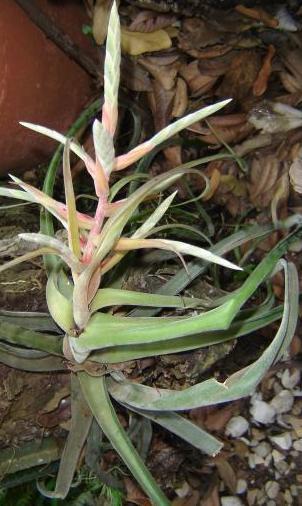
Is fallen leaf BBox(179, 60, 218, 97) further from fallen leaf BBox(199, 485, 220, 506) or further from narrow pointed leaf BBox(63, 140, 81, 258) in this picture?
fallen leaf BBox(199, 485, 220, 506)

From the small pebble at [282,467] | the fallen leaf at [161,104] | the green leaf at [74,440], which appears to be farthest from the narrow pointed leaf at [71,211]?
the small pebble at [282,467]

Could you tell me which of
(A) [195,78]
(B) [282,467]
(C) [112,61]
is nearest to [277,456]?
(B) [282,467]

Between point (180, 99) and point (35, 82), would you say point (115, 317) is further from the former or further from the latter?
point (180, 99)

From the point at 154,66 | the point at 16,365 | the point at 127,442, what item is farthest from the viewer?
the point at 154,66

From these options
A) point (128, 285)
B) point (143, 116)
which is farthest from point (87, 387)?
point (143, 116)

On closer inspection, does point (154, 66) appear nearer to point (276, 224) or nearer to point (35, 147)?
point (35, 147)

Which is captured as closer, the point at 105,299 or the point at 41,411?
the point at 105,299
